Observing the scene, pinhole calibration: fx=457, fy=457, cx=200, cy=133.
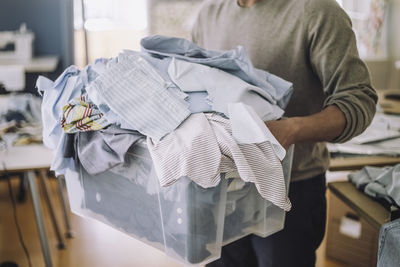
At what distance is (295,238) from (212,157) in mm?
673

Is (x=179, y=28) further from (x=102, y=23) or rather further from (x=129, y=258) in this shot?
(x=129, y=258)

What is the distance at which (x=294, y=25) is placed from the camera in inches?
50.3

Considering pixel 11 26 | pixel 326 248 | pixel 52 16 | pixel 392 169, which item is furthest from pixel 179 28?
pixel 392 169

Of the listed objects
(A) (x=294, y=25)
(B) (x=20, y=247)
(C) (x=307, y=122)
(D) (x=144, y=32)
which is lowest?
(B) (x=20, y=247)

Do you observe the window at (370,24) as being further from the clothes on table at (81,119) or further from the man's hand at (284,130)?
the clothes on table at (81,119)

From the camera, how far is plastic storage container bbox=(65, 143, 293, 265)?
927 mm

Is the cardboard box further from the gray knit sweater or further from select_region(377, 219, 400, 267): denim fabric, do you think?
select_region(377, 219, 400, 267): denim fabric

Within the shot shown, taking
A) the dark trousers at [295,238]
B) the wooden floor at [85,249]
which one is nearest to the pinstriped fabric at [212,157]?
the dark trousers at [295,238]

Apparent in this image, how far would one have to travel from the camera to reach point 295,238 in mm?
1395

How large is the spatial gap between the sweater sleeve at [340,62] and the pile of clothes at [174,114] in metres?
0.18

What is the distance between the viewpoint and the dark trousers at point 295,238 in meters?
1.38

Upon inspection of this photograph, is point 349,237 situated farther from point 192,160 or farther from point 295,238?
point 192,160

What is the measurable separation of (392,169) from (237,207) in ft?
2.97

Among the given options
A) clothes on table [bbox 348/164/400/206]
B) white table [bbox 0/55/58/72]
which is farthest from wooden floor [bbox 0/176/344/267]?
white table [bbox 0/55/58/72]
